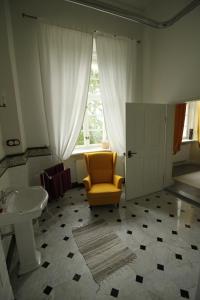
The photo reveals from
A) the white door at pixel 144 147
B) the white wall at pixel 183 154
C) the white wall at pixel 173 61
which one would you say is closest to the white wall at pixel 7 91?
the white door at pixel 144 147

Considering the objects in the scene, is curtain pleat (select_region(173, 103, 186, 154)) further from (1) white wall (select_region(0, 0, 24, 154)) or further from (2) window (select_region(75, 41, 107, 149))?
(1) white wall (select_region(0, 0, 24, 154))

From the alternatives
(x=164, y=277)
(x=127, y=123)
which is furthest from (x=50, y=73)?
(x=164, y=277)

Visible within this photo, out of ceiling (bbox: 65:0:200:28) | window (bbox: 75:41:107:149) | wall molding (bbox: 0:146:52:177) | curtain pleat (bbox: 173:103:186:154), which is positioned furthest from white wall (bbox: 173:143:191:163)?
wall molding (bbox: 0:146:52:177)

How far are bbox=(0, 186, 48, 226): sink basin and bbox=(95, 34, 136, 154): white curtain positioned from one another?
1952 millimetres

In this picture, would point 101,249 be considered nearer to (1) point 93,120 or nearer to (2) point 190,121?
(1) point 93,120

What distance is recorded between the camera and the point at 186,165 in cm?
520

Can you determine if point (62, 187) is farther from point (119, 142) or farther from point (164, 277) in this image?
point (164, 277)

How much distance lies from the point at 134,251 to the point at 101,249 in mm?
394

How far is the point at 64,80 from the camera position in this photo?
2.85 metres

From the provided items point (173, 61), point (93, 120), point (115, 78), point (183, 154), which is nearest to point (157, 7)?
point (173, 61)

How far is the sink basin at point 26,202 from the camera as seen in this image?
57.8 inches

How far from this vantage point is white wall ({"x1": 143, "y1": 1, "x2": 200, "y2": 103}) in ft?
8.36

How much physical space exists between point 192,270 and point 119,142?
2338 mm

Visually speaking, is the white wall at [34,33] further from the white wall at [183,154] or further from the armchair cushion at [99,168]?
the white wall at [183,154]
